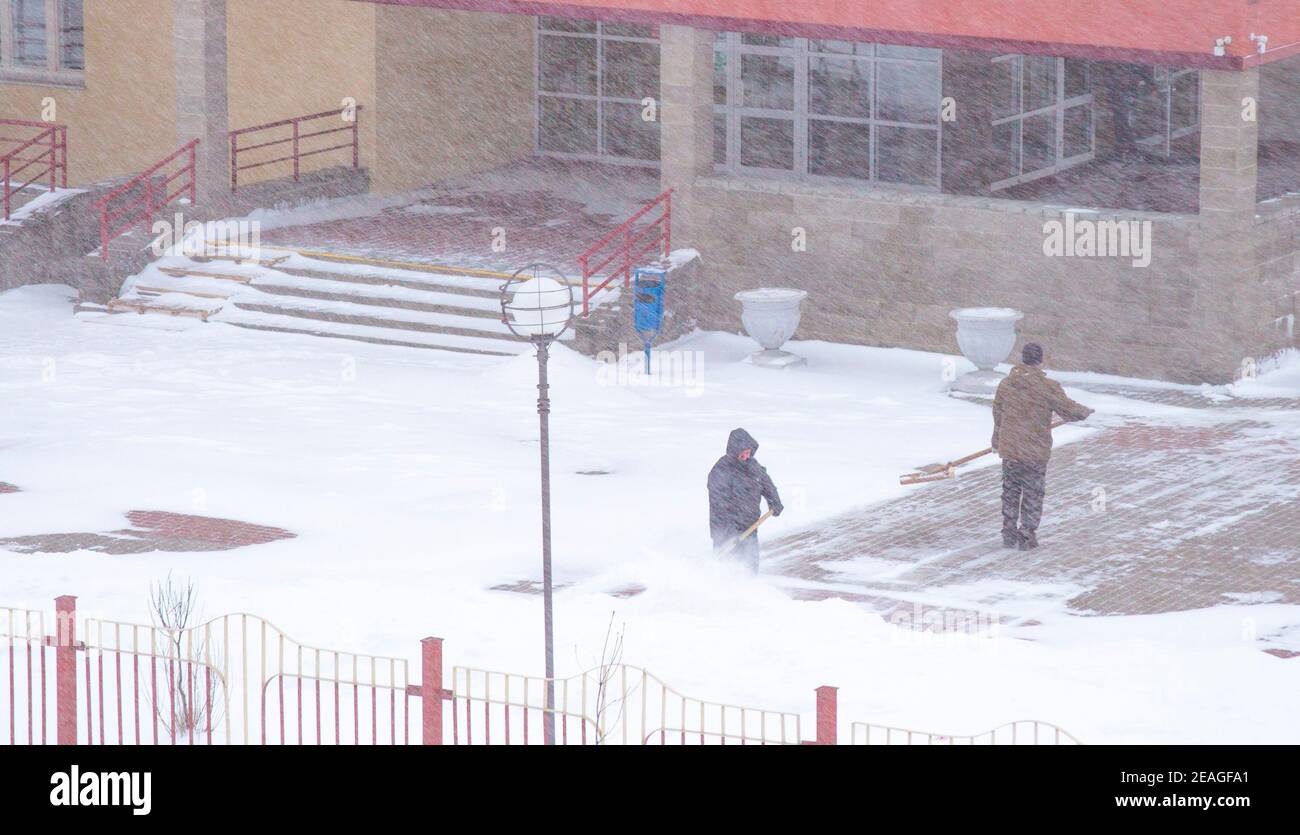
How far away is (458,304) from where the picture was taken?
25.2 m

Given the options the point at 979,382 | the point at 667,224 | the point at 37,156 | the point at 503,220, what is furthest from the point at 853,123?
the point at 37,156

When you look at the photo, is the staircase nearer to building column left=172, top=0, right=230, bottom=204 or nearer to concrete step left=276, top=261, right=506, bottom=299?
concrete step left=276, top=261, right=506, bottom=299

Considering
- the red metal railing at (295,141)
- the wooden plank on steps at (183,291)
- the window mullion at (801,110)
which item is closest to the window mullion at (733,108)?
the window mullion at (801,110)

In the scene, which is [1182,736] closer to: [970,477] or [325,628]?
[325,628]

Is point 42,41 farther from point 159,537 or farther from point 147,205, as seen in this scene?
point 159,537

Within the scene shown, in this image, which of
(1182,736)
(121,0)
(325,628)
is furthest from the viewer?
(121,0)

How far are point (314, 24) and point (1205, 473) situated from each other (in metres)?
14.8

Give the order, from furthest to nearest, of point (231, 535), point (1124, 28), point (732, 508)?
1. point (1124, 28)
2. point (231, 535)
3. point (732, 508)

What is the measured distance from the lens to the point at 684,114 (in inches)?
1001

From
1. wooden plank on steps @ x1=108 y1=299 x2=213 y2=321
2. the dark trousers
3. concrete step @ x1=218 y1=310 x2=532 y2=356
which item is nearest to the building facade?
wooden plank on steps @ x1=108 y1=299 x2=213 y2=321

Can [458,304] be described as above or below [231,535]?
above

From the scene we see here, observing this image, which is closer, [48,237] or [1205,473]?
[1205,473]

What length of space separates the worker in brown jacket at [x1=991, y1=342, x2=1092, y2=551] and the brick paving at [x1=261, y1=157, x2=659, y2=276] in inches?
360

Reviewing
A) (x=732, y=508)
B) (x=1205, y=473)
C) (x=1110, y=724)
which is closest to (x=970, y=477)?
(x=1205, y=473)
